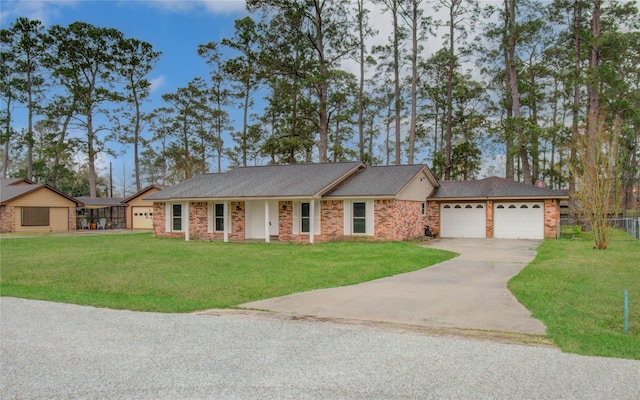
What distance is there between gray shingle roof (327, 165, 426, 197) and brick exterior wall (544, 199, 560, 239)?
5.88m

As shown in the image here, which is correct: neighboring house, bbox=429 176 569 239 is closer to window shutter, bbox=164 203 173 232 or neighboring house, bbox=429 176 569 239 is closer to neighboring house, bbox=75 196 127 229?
window shutter, bbox=164 203 173 232

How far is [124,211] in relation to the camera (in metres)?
37.0

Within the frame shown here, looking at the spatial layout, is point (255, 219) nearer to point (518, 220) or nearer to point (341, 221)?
point (341, 221)

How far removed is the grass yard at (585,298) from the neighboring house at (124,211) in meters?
27.3

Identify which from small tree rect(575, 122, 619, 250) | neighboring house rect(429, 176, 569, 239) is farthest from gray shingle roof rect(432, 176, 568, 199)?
small tree rect(575, 122, 619, 250)

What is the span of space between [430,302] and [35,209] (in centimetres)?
3045

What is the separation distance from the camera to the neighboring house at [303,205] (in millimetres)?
19109

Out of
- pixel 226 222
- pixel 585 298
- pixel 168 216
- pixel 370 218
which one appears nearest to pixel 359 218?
pixel 370 218

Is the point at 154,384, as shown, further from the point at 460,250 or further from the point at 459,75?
the point at 459,75

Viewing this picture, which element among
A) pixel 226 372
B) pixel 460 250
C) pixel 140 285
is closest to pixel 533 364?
pixel 226 372

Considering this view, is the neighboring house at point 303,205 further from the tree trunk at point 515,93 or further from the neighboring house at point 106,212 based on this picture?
the neighboring house at point 106,212

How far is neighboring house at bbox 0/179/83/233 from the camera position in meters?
28.8

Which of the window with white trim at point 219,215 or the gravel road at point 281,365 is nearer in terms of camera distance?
the gravel road at point 281,365

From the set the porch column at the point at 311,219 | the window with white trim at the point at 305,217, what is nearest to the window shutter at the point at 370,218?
the porch column at the point at 311,219
